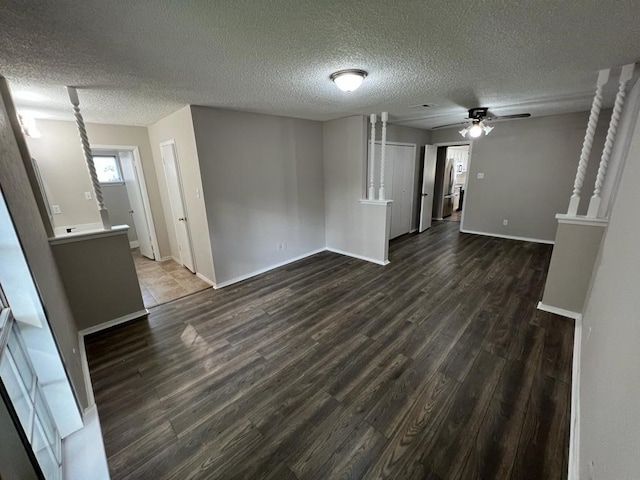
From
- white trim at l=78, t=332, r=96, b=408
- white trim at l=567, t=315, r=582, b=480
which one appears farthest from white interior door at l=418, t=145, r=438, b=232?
white trim at l=78, t=332, r=96, b=408

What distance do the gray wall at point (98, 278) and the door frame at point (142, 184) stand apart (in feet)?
6.53

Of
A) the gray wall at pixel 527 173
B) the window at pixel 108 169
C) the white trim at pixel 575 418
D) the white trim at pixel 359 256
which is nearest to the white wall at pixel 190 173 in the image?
the window at pixel 108 169

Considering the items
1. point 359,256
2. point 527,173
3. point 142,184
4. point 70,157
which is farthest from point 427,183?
point 70,157

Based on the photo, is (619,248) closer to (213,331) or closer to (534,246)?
(213,331)

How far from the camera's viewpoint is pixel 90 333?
110 inches

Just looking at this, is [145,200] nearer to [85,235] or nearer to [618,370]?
[85,235]

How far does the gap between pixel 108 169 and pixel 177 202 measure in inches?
91.2

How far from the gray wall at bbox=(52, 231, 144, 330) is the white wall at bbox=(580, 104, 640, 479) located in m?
3.91

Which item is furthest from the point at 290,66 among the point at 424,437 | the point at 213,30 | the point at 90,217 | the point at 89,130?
the point at 90,217

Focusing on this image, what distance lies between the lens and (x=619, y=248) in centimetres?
161

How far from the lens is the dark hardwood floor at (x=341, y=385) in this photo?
1.51 meters

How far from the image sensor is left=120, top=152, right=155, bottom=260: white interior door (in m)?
4.55

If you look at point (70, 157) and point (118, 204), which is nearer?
point (70, 157)

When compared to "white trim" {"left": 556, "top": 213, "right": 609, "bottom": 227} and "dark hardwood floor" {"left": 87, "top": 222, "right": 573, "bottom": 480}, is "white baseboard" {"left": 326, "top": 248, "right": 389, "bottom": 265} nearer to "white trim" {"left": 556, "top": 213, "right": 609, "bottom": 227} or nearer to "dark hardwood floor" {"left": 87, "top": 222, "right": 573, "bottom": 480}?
"dark hardwood floor" {"left": 87, "top": 222, "right": 573, "bottom": 480}
